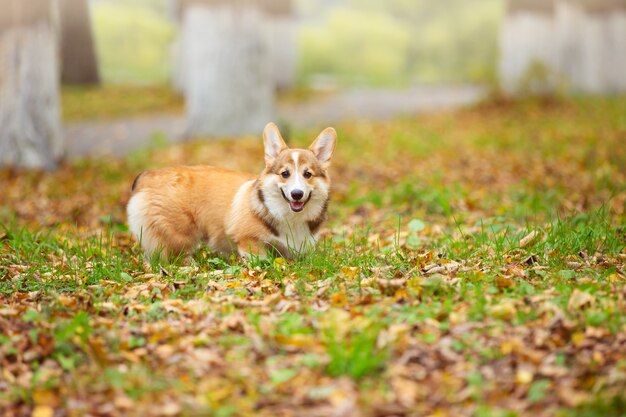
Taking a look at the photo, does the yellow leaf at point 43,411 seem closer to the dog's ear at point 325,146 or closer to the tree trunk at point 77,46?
the dog's ear at point 325,146

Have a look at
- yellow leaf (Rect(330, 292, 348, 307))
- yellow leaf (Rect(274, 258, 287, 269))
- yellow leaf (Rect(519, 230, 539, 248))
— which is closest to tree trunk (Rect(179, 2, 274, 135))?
yellow leaf (Rect(274, 258, 287, 269))

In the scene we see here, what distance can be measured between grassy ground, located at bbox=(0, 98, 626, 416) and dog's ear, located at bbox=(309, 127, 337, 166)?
77 cm

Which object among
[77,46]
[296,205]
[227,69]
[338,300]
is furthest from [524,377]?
[77,46]

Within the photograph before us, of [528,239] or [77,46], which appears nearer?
[528,239]

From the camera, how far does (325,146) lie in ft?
19.4

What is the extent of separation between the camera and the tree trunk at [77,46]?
2239 centimetres

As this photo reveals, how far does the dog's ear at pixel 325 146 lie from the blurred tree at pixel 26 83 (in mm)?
6196

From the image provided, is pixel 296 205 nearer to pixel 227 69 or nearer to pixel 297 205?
pixel 297 205

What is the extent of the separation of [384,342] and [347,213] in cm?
435

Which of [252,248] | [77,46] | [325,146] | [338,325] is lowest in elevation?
[338,325]

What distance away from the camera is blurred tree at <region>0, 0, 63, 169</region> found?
1040 centimetres

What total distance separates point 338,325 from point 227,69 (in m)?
9.18

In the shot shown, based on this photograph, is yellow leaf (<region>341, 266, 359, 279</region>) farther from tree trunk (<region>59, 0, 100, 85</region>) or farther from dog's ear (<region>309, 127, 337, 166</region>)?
tree trunk (<region>59, 0, 100, 85</region>)

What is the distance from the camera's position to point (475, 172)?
10719 millimetres
